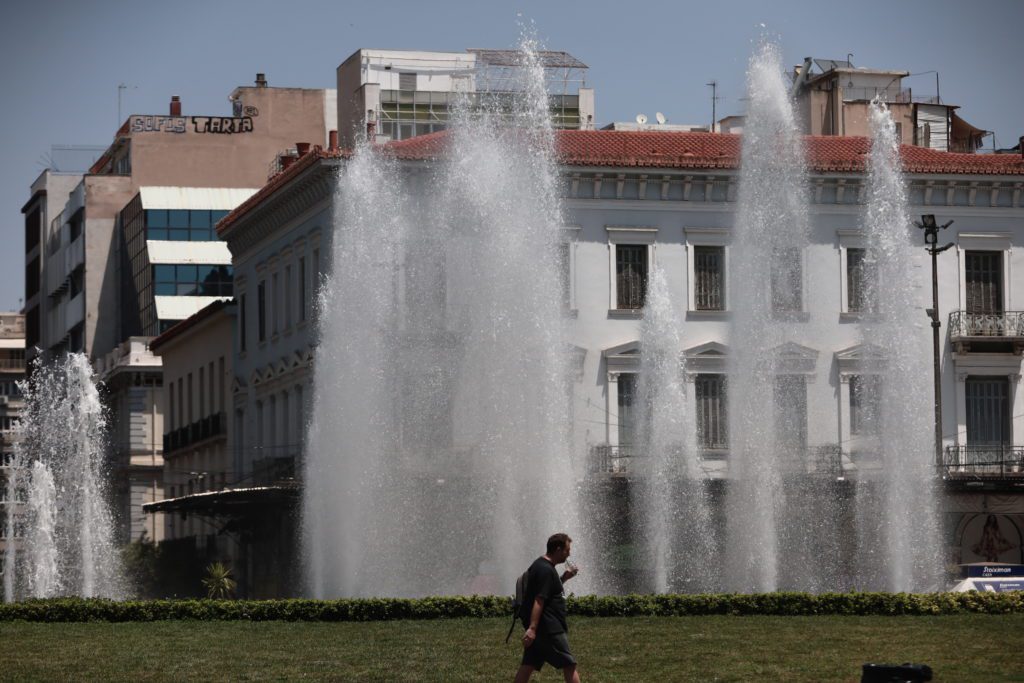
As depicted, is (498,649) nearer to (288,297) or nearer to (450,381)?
(450,381)

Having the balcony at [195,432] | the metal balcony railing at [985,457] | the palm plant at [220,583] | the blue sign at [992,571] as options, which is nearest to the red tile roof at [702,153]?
the metal balcony railing at [985,457]

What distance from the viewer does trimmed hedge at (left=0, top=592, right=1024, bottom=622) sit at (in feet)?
101

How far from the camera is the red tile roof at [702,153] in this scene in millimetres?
52781

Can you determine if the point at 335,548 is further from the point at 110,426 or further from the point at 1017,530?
the point at 110,426

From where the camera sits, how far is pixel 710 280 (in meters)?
54.0

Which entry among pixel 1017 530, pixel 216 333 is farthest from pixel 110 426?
pixel 1017 530

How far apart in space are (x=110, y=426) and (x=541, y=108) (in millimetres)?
46086

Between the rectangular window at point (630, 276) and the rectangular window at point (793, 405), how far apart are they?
3891mm

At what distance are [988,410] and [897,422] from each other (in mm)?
15731

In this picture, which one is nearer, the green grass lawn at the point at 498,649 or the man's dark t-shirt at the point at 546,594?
the man's dark t-shirt at the point at 546,594

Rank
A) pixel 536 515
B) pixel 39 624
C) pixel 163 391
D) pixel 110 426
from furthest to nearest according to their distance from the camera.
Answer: pixel 110 426 < pixel 163 391 < pixel 536 515 < pixel 39 624

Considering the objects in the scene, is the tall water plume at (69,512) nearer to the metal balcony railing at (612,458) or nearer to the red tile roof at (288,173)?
the red tile roof at (288,173)

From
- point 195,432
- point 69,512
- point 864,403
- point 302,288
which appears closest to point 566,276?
point 302,288

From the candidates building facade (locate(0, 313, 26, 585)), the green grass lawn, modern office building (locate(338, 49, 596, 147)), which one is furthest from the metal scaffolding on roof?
building facade (locate(0, 313, 26, 585))
